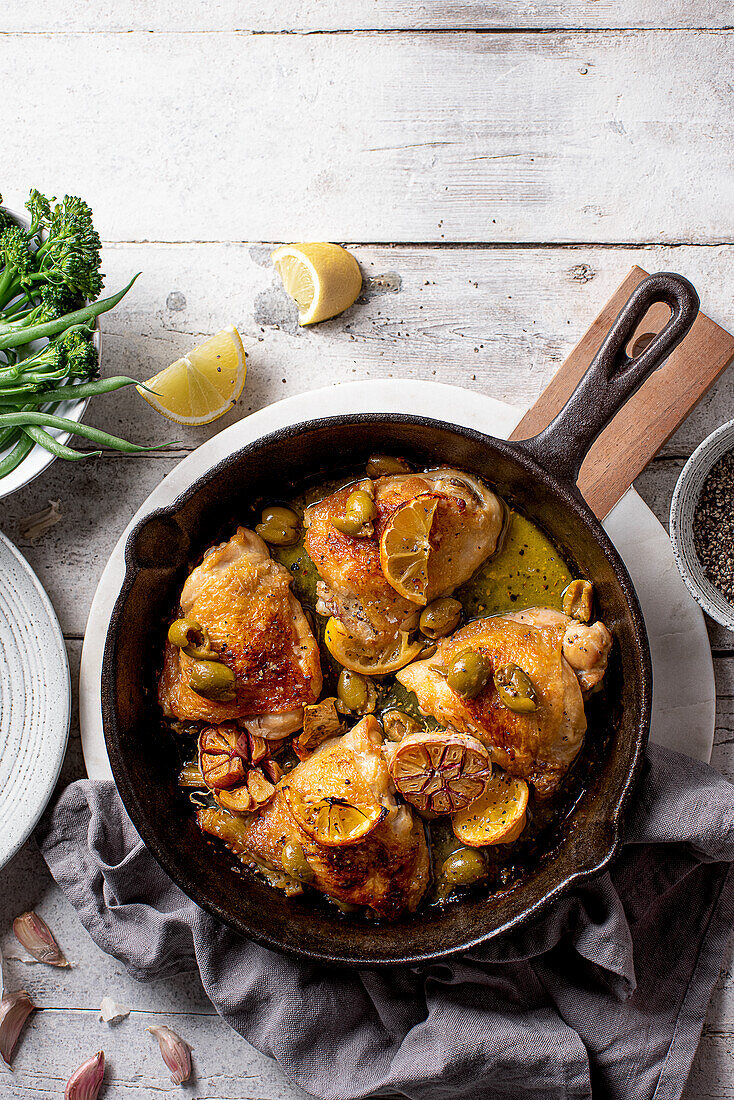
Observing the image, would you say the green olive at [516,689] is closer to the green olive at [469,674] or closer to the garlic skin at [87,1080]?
the green olive at [469,674]

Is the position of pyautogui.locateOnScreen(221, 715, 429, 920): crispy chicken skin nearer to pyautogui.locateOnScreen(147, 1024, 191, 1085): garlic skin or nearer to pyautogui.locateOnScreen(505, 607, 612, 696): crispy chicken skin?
pyautogui.locateOnScreen(505, 607, 612, 696): crispy chicken skin

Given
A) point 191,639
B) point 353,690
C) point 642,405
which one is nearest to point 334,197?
point 642,405

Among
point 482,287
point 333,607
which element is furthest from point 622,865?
point 482,287

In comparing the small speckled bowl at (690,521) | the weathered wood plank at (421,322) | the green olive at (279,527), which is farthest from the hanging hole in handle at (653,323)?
the green olive at (279,527)

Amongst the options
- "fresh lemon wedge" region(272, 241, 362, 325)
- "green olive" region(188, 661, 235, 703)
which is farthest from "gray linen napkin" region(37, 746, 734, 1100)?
"fresh lemon wedge" region(272, 241, 362, 325)

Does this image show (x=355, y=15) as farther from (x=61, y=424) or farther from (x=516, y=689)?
(x=516, y=689)
